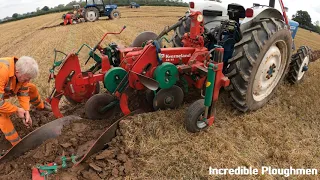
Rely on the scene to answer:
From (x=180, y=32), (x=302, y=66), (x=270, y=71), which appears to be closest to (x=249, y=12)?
(x=270, y=71)

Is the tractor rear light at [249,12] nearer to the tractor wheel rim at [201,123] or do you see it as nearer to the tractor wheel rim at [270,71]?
the tractor wheel rim at [270,71]

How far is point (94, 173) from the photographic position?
283 centimetres

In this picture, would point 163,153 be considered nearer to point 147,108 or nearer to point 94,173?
point 94,173

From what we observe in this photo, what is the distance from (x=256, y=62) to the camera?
358 cm

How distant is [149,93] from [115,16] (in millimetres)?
17541

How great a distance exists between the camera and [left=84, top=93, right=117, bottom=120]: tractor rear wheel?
147 inches

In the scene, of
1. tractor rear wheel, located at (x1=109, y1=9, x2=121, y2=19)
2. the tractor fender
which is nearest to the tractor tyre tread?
the tractor fender

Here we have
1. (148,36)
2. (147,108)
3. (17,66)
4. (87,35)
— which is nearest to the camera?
(17,66)

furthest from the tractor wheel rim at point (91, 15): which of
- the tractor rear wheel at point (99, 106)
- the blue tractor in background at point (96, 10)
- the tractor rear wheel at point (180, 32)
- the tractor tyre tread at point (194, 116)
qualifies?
the tractor tyre tread at point (194, 116)

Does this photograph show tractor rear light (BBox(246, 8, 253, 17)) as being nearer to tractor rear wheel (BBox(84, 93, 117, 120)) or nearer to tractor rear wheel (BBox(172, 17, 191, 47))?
tractor rear wheel (BBox(172, 17, 191, 47))

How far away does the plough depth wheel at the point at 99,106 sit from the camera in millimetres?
3729

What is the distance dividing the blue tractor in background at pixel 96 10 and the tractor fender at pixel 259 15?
642 inches

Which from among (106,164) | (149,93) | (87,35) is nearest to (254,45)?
(149,93)

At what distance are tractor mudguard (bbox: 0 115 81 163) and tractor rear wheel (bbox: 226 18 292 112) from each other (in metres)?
2.31
